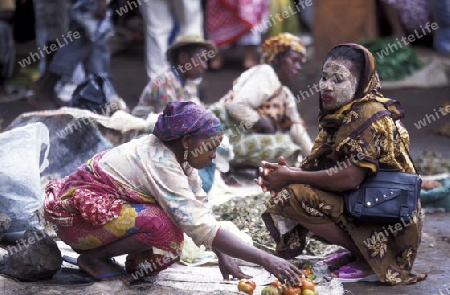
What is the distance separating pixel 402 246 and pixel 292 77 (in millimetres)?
2294

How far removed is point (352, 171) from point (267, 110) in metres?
2.31

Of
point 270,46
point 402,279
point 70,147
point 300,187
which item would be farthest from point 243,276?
point 270,46

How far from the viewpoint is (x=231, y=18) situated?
11047 mm

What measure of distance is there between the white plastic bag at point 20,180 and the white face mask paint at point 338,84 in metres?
1.79

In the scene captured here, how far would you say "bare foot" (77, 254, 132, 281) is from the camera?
451 centimetres

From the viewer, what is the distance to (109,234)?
4.38 metres

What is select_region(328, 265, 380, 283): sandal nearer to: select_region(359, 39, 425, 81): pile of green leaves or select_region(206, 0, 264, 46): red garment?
select_region(359, 39, 425, 81): pile of green leaves

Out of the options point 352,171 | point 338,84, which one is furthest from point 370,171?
point 338,84

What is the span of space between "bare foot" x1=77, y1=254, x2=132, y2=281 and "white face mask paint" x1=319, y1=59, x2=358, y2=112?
4.58ft

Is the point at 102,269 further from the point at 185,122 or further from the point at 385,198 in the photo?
the point at 385,198

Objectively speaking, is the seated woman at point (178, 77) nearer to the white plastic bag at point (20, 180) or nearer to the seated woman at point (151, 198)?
the white plastic bag at point (20, 180)

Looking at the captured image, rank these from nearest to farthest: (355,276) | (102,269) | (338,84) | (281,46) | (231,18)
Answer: (102,269) → (338,84) → (355,276) → (281,46) → (231,18)

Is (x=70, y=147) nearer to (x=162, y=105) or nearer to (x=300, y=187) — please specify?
(x=162, y=105)

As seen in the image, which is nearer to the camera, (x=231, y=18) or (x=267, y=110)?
(x=267, y=110)
